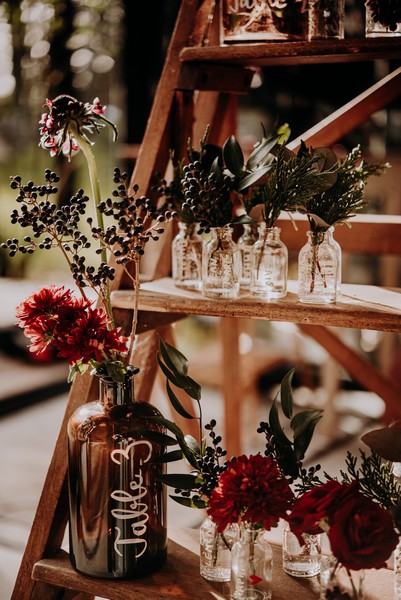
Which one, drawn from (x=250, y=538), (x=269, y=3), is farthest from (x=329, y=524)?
(x=269, y=3)

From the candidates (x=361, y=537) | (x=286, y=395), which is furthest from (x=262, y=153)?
(x=361, y=537)

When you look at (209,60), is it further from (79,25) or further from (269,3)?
(79,25)

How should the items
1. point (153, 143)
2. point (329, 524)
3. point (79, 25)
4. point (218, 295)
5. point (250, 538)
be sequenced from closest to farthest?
point (329, 524), point (250, 538), point (218, 295), point (153, 143), point (79, 25)

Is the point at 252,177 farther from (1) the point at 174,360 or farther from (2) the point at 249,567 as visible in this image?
(2) the point at 249,567

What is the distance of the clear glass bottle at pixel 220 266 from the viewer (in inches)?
53.2

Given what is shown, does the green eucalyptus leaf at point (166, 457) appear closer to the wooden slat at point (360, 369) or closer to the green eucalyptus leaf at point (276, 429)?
the green eucalyptus leaf at point (276, 429)

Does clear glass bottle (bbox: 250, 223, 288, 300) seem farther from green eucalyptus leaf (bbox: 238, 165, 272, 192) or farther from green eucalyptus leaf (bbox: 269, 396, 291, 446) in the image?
green eucalyptus leaf (bbox: 269, 396, 291, 446)

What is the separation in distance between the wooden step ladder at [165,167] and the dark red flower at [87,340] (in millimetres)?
171

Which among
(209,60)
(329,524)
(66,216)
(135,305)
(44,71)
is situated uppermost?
(44,71)

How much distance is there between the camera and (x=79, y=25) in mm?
4242

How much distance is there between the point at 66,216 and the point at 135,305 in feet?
0.61

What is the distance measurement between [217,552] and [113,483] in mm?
210

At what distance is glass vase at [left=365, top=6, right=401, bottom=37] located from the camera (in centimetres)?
123

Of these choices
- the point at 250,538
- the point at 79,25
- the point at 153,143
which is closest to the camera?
the point at 250,538
